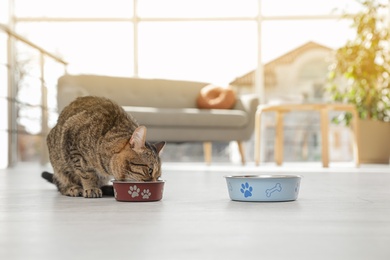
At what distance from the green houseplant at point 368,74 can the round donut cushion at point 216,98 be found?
1337mm

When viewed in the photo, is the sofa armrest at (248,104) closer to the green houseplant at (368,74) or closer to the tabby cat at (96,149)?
the green houseplant at (368,74)

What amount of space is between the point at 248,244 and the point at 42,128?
208 inches

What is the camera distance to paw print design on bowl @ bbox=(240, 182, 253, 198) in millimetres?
1857

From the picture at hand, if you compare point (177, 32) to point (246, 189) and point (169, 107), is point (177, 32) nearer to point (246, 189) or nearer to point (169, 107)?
point (169, 107)

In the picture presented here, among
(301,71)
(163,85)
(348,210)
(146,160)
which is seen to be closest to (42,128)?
(163,85)

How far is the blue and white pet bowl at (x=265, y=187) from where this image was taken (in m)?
1.84

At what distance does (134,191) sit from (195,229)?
2.25 feet

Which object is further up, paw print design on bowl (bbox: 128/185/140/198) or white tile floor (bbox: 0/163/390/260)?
paw print design on bowl (bbox: 128/185/140/198)

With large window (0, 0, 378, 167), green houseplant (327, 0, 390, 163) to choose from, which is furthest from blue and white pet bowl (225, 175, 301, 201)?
large window (0, 0, 378, 167)

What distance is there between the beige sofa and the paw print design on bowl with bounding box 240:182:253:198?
3107mm

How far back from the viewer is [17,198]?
210cm

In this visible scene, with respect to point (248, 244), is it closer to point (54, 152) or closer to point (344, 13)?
point (54, 152)

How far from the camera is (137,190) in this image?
1887 mm

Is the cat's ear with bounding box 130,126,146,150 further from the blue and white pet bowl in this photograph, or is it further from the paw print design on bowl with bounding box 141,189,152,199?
the blue and white pet bowl
